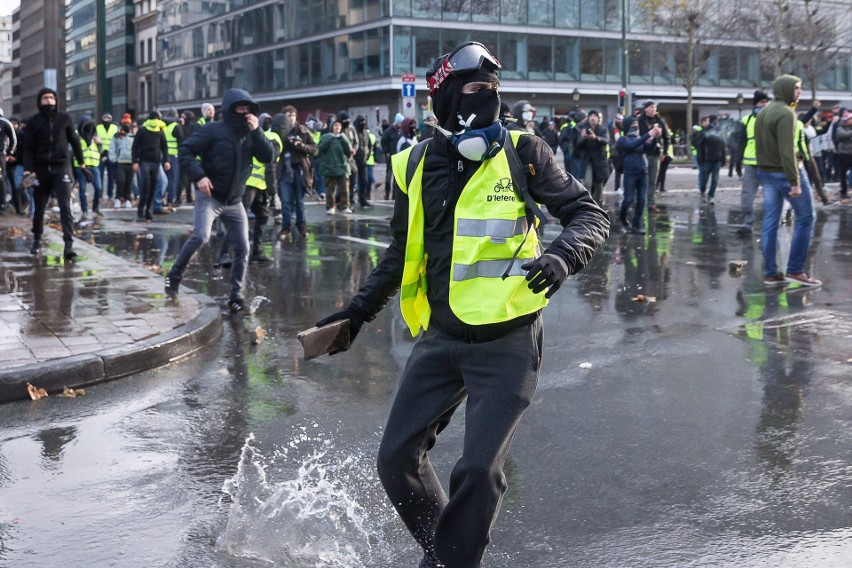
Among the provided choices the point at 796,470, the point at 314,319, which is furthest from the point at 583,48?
the point at 796,470

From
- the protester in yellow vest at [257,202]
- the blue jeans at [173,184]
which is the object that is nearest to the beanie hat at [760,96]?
the protester in yellow vest at [257,202]

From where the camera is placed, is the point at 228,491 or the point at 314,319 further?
the point at 314,319

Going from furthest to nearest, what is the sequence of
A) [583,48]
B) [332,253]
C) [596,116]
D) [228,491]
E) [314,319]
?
[583,48] → [596,116] → [332,253] → [314,319] → [228,491]

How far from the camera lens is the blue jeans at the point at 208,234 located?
1004cm

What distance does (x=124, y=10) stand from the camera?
122812 millimetres

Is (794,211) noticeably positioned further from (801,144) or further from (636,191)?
(636,191)

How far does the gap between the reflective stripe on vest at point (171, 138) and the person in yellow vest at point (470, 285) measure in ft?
63.8

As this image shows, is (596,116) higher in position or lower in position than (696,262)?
higher

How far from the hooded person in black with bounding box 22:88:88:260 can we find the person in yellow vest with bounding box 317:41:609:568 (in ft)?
32.2

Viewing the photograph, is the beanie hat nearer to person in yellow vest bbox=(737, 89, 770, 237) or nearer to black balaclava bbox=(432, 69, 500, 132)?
person in yellow vest bbox=(737, 89, 770, 237)

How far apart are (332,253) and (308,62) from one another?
51188 millimetres

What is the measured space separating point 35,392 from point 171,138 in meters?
16.6

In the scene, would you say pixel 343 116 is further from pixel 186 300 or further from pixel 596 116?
pixel 186 300

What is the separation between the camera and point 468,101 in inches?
144
